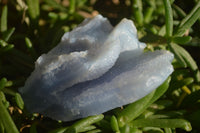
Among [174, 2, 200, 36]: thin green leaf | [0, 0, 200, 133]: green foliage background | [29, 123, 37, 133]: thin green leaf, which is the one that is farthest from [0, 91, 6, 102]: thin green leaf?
[174, 2, 200, 36]: thin green leaf

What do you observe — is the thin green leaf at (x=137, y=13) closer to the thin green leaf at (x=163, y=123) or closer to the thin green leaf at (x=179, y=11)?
the thin green leaf at (x=179, y=11)

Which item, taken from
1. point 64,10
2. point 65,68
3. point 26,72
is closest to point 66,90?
point 65,68

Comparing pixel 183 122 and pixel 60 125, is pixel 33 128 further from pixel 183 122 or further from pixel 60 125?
pixel 183 122

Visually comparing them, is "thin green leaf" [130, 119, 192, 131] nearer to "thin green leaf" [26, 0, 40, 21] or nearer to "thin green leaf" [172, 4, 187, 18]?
"thin green leaf" [172, 4, 187, 18]

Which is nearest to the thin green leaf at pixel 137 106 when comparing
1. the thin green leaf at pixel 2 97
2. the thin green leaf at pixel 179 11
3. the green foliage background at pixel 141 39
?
the green foliage background at pixel 141 39

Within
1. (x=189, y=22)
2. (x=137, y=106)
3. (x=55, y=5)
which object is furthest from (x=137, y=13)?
(x=137, y=106)

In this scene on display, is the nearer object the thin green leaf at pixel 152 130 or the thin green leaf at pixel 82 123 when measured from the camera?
the thin green leaf at pixel 82 123
